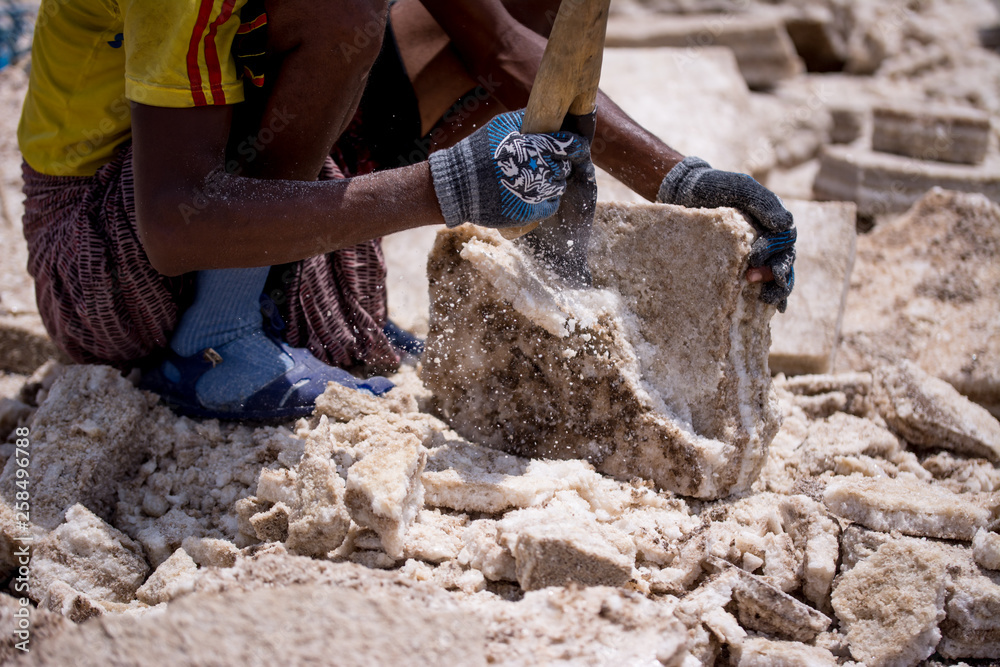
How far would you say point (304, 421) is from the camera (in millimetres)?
2014

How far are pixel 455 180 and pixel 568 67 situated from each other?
0.38 m

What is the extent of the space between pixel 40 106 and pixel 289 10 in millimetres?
812

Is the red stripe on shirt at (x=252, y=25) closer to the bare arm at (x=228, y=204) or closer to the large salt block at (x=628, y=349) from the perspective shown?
the bare arm at (x=228, y=204)

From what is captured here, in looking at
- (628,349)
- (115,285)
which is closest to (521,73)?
(628,349)

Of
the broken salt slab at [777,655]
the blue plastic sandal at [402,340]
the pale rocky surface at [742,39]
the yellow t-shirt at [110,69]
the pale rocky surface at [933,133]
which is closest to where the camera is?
the broken salt slab at [777,655]

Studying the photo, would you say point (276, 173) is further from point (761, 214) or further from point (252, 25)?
point (761, 214)

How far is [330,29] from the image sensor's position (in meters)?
1.77

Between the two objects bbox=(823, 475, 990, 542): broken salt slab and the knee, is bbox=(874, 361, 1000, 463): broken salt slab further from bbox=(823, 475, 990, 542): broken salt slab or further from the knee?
the knee

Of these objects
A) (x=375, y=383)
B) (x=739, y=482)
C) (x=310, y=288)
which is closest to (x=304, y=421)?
(x=375, y=383)

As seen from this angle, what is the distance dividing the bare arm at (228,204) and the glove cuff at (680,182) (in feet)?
2.53

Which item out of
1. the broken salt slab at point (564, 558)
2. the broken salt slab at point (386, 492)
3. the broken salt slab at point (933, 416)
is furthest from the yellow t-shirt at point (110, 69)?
the broken salt slab at point (933, 416)

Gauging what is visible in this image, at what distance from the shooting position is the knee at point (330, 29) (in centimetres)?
175

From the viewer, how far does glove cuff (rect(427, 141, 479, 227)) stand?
1630mm

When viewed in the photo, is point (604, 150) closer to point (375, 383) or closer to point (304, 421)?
point (375, 383)
